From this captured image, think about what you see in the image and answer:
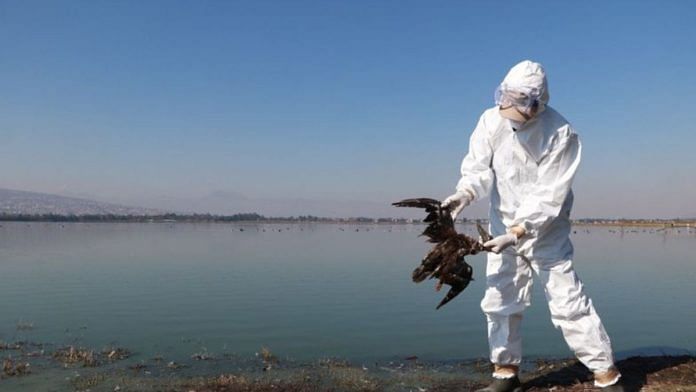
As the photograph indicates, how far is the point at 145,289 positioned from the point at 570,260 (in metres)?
14.8

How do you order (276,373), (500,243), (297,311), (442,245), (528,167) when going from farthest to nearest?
(297,311), (276,373), (528,167), (442,245), (500,243)

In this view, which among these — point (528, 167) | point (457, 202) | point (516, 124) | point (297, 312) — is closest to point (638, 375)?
point (528, 167)

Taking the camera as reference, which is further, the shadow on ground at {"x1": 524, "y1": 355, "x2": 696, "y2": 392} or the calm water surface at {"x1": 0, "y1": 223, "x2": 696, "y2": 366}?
the calm water surface at {"x1": 0, "y1": 223, "x2": 696, "y2": 366}

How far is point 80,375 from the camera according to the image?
735cm

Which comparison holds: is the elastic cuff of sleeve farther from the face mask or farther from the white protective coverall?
the face mask

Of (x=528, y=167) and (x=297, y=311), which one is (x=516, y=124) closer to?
(x=528, y=167)

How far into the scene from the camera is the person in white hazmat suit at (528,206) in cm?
441

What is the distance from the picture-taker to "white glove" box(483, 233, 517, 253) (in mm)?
4203

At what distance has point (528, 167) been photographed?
15.4 ft

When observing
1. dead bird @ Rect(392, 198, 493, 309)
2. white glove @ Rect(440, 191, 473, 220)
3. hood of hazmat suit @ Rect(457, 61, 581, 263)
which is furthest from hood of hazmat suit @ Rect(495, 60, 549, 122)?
dead bird @ Rect(392, 198, 493, 309)

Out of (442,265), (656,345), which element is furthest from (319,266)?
(442,265)

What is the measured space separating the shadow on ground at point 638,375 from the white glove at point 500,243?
1.97 meters

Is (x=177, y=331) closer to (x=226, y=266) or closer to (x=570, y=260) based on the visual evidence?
(x=570, y=260)

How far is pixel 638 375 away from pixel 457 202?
2.76 m
